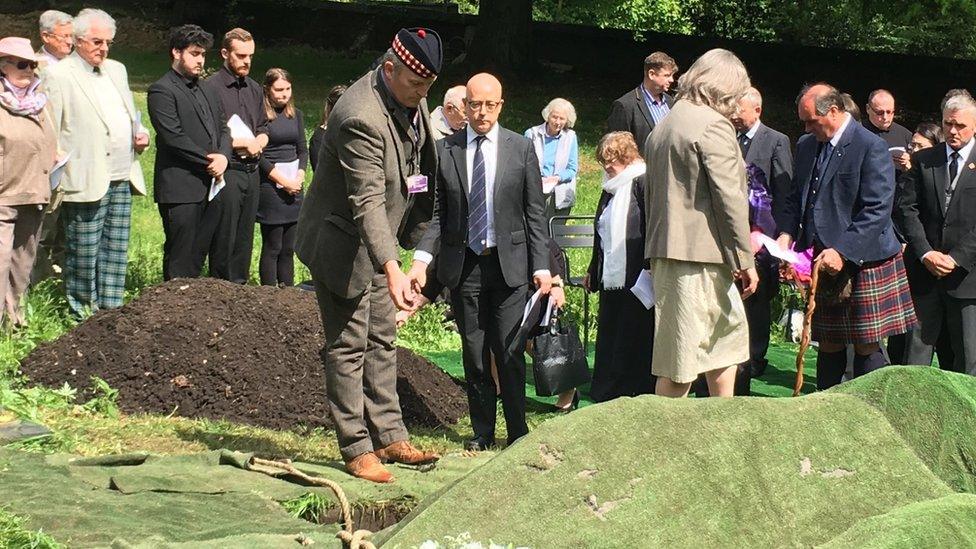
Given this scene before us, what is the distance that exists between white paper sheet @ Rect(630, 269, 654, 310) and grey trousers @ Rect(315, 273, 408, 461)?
5.69ft

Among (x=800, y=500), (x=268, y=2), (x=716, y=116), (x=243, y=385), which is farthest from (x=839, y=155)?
(x=268, y=2)

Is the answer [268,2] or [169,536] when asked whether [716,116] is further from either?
[268,2]

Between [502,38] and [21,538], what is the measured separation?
66.4ft

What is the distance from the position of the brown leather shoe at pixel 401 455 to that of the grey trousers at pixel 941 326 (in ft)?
12.4

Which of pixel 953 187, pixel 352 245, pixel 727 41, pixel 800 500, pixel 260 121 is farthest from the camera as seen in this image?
pixel 727 41

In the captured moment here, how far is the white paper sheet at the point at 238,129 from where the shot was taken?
10328 millimetres

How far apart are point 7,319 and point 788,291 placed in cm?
666

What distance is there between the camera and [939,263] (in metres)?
8.62

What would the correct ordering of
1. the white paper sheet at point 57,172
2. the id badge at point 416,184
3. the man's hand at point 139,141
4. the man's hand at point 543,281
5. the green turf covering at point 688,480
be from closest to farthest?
the green turf covering at point 688,480, the id badge at point 416,184, the man's hand at point 543,281, the white paper sheet at point 57,172, the man's hand at point 139,141

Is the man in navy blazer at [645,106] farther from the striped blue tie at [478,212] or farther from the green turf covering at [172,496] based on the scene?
the green turf covering at [172,496]

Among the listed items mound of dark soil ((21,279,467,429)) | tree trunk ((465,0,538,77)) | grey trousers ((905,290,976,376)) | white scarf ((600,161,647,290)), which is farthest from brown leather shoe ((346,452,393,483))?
tree trunk ((465,0,538,77))

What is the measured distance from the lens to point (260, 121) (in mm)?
→ 10742

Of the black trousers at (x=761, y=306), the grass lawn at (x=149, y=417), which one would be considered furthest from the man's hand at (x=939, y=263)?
the grass lawn at (x=149, y=417)

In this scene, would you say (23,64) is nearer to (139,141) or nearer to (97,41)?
(97,41)
